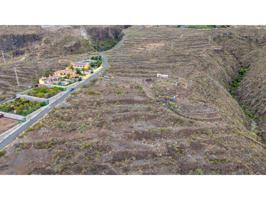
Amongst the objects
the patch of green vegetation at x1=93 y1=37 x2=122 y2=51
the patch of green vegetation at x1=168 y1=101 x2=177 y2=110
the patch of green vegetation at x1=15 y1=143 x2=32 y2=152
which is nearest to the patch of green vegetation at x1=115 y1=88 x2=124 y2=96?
the patch of green vegetation at x1=168 y1=101 x2=177 y2=110

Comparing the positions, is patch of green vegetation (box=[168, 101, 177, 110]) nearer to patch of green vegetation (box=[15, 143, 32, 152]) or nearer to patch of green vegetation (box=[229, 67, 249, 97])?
patch of green vegetation (box=[15, 143, 32, 152])

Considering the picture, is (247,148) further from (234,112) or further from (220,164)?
(234,112)

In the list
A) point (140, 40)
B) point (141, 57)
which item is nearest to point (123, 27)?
point (140, 40)

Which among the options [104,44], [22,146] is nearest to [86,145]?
[22,146]

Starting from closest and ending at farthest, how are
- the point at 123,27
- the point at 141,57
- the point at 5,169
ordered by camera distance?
the point at 5,169, the point at 141,57, the point at 123,27

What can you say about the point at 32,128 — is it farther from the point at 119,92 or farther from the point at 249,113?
the point at 249,113
